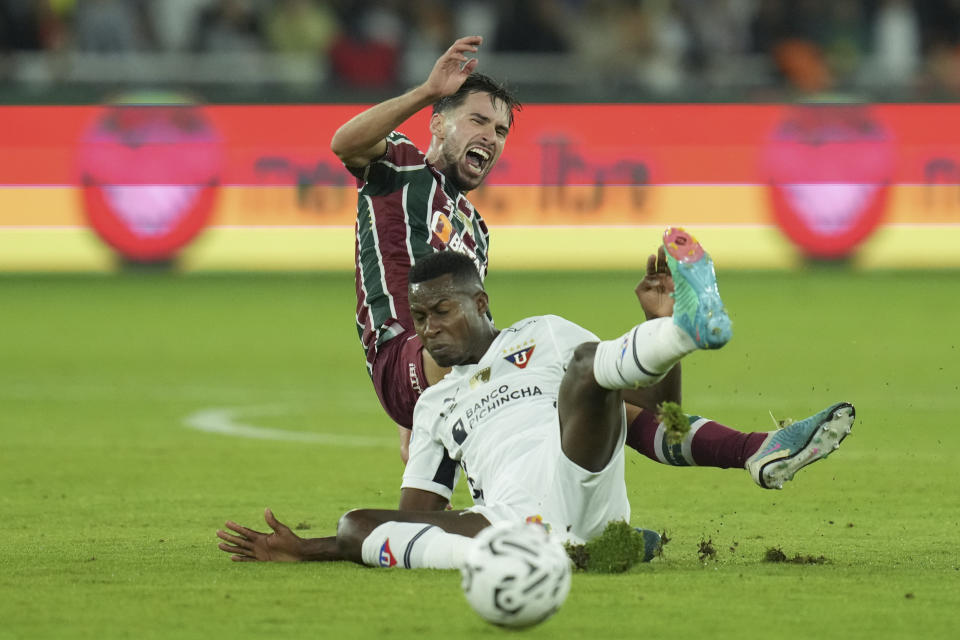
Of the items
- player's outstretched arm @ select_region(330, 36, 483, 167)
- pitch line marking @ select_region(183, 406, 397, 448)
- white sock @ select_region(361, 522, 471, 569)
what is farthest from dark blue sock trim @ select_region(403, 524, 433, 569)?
pitch line marking @ select_region(183, 406, 397, 448)

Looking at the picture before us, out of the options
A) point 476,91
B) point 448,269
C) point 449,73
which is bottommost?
point 448,269

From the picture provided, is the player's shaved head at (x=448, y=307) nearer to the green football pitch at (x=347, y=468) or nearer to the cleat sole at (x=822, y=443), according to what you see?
the green football pitch at (x=347, y=468)

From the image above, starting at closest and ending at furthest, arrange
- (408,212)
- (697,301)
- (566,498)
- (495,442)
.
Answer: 1. (697,301)
2. (566,498)
3. (495,442)
4. (408,212)

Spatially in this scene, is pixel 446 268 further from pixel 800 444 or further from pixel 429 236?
pixel 800 444

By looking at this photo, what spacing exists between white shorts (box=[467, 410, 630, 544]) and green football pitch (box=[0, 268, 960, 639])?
24 centimetres

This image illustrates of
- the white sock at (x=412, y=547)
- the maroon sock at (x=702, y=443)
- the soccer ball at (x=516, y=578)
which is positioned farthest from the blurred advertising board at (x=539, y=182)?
the soccer ball at (x=516, y=578)

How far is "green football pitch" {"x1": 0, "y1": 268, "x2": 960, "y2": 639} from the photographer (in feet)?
17.6

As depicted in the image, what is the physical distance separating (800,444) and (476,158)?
76.7 inches

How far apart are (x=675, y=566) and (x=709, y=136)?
11362 millimetres

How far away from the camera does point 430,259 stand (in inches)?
248

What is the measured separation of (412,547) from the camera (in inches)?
238

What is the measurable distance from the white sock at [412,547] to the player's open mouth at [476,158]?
5.94 feet

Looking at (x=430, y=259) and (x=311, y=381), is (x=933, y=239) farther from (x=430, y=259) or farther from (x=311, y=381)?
(x=430, y=259)

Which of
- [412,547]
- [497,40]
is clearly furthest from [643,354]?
[497,40]
